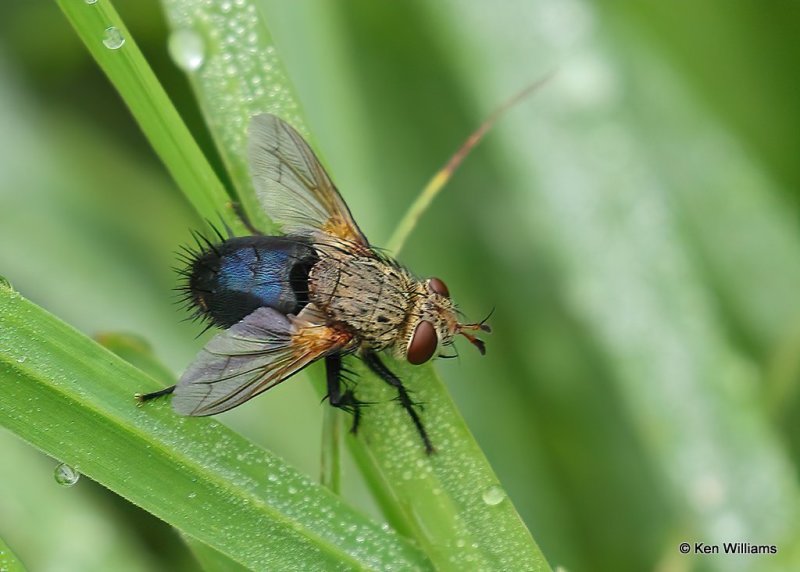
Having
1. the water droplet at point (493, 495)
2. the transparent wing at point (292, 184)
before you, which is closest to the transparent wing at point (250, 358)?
the transparent wing at point (292, 184)

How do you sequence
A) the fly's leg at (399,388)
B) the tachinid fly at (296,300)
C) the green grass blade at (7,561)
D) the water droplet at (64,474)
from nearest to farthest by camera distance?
the green grass blade at (7,561), the water droplet at (64,474), the fly's leg at (399,388), the tachinid fly at (296,300)

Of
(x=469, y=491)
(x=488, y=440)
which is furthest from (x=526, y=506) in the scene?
(x=469, y=491)

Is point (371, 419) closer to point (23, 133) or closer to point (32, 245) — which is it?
point (32, 245)

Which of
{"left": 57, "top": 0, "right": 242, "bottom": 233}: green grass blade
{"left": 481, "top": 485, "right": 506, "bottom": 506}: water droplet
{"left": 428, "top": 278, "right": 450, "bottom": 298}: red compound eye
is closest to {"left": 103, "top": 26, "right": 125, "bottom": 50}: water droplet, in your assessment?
{"left": 57, "top": 0, "right": 242, "bottom": 233}: green grass blade

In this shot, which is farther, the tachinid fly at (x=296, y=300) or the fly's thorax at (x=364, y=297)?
the fly's thorax at (x=364, y=297)
